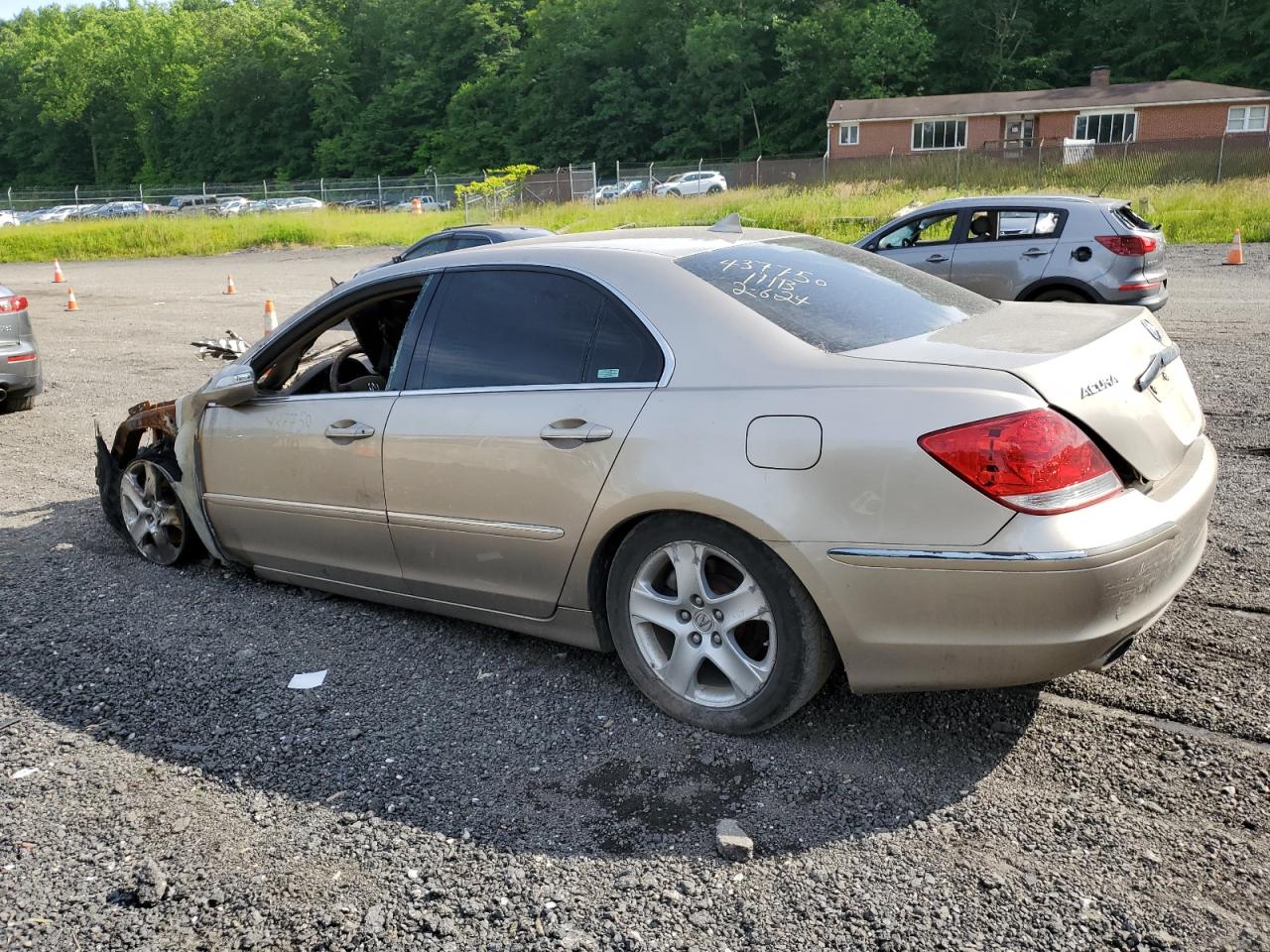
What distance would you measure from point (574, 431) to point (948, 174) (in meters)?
32.4

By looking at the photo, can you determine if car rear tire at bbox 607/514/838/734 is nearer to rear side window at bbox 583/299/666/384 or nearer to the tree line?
rear side window at bbox 583/299/666/384

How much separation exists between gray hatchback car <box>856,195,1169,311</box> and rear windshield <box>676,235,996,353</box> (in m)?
6.82

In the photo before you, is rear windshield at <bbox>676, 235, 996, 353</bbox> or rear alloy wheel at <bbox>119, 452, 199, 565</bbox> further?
rear alloy wheel at <bbox>119, 452, 199, 565</bbox>

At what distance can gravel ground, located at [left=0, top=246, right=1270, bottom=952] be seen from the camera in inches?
102

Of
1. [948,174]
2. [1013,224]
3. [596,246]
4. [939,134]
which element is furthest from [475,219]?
[596,246]

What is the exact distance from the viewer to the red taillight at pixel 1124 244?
10789mm

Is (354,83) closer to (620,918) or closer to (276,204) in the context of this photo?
(276,204)

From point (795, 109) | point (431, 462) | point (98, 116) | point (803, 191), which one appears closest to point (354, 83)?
point (98, 116)

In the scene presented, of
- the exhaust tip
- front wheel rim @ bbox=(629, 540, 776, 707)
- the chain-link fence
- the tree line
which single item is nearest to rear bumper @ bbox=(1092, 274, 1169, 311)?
the exhaust tip

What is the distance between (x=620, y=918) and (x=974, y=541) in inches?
52.7

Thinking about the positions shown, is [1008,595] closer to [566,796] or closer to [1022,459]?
[1022,459]

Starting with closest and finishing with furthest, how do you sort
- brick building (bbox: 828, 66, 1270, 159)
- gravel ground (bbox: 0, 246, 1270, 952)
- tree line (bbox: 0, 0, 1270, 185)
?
1. gravel ground (bbox: 0, 246, 1270, 952)
2. brick building (bbox: 828, 66, 1270, 159)
3. tree line (bbox: 0, 0, 1270, 185)

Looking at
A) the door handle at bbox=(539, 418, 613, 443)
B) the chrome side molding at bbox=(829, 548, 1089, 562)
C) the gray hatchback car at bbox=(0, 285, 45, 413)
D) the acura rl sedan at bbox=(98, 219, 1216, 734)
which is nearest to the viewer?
the chrome side molding at bbox=(829, 548, 1089, 562)

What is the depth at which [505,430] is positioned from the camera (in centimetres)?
371
